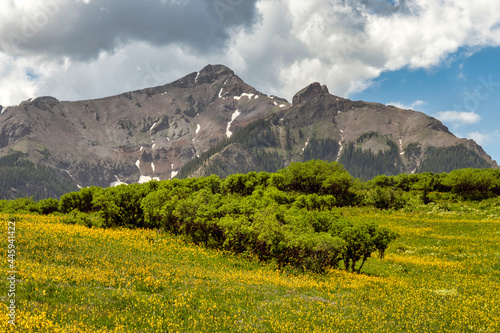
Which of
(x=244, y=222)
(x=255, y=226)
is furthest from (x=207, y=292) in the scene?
(x=244, y=222)

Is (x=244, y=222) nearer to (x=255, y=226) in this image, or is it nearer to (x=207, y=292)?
(x=255, y=226)

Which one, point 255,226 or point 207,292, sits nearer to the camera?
point 207,292

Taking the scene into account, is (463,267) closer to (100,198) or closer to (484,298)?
(484,298)

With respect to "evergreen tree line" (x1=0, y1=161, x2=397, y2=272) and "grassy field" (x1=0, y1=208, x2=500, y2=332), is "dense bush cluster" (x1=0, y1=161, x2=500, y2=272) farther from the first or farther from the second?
"grassy field" (x1=0, y1=208, x2=500, y2=332)

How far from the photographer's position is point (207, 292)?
21.1m

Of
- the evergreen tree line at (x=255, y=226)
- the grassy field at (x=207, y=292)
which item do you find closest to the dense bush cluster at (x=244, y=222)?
the evergreen tree line at (x=255, y=226)

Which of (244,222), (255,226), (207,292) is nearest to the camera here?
(207,292)

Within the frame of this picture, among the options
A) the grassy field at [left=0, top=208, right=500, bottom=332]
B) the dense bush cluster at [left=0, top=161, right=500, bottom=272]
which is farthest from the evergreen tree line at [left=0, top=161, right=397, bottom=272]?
the grassy field at [left=0, top=208, right=500, bottom=332]

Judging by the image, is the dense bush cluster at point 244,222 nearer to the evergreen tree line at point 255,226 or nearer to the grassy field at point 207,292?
the evergreen tree line at point 255,226

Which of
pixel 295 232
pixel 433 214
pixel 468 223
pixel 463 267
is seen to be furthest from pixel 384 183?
pixel 295 232

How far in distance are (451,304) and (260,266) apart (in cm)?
1683

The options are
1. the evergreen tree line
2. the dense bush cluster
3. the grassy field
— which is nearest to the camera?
the grassy field

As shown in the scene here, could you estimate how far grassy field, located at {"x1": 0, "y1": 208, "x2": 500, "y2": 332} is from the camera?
51.2 ft

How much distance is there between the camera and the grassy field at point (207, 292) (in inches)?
615
